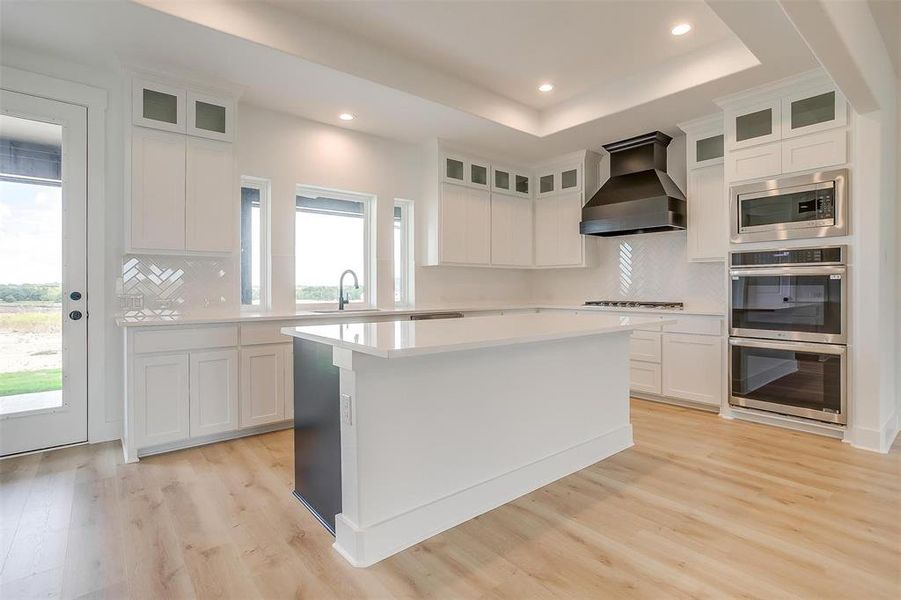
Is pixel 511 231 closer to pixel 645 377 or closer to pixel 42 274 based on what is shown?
pixel 645 377

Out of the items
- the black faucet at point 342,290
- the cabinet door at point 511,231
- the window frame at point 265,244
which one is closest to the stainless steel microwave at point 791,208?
the cabinet door at point 511,231

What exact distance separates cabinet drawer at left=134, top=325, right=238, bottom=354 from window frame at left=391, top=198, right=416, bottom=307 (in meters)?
1.93

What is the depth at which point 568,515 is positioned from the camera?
7.02 ft

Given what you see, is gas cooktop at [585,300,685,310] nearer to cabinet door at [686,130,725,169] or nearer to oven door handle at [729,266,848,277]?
oven door handle at [729,266,848,277]

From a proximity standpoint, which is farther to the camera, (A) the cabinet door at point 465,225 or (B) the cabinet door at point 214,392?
(A) the cabinet door at point 465,225

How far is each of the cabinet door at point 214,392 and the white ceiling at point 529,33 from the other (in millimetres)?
2303

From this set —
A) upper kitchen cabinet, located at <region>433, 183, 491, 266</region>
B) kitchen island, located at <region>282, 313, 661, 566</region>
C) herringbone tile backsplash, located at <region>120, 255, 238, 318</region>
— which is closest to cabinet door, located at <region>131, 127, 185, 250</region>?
herringbone tile backsplash, located at <region>120, 255, 238, 318</region>

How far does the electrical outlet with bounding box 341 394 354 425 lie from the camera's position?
1.79 metres

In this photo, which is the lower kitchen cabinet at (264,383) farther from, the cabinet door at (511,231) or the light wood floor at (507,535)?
the cabinet door at (511,231)

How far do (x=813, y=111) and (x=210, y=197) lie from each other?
4.33m

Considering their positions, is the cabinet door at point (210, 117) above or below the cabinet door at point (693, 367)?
above

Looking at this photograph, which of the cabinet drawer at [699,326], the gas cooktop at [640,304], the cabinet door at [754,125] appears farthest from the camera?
the gas cooktop at [640,304]

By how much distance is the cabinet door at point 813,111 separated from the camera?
10.2 feet

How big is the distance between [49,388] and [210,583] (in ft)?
7.58
